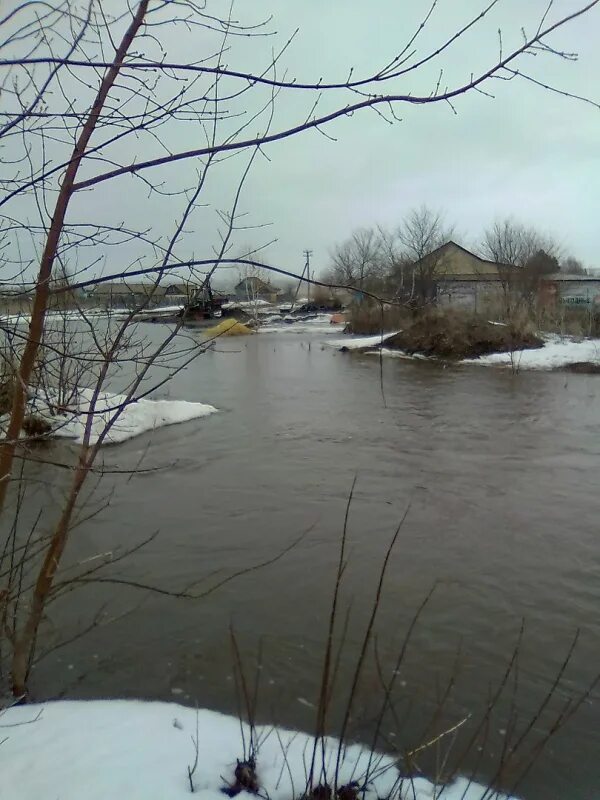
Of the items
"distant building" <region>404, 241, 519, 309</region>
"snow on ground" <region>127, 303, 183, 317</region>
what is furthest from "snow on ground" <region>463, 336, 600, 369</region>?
"snow on ground" <region>127, 303, 183, 317</region>

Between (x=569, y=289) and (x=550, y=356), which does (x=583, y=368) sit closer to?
(x=550, y=356)

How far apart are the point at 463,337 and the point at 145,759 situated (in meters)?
21.9

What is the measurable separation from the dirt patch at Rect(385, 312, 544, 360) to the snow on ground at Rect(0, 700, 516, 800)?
821 inches

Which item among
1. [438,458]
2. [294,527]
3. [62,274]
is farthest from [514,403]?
[62,274]

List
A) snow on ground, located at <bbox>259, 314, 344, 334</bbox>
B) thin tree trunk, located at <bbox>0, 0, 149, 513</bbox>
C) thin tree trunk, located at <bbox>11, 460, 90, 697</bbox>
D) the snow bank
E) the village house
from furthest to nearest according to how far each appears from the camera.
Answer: snow on ground, located at <bbox>259, 314, 344, 334</bbox>, the village house, the snow bank, thin tree trunk, located at <bbox>11, 460, 90, 697</bbox>, thin tree trunk, located at <bbox>0, 0, 149, 513</bbox>

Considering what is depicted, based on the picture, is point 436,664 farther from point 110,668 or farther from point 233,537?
point 233,537

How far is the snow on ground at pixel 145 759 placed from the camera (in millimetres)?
2699

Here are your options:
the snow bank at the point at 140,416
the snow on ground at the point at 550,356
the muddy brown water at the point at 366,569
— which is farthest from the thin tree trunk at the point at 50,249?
the snow on ground at the point at 550,356

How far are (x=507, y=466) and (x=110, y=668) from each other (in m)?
6.38

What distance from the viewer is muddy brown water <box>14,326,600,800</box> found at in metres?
4.00

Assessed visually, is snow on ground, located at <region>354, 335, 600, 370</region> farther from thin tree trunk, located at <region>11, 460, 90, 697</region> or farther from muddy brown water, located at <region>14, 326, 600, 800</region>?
thin tree trunk, located at <region>11, 460, 90, 697</region>

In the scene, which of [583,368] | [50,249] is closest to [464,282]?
[583,368]

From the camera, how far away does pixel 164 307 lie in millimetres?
3215

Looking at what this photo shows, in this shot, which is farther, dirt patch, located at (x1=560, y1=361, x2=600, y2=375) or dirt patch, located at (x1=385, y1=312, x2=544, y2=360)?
dirt patch, located at (x1=385, y1=312, x2=544, y2=360)
